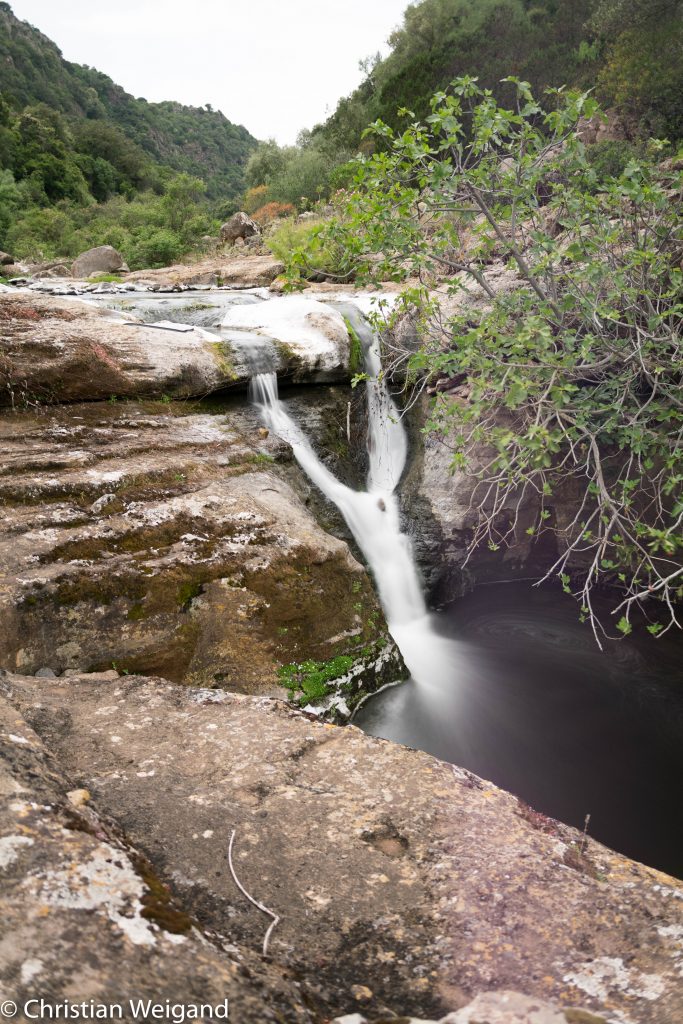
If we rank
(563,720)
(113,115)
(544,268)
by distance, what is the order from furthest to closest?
(113,115) < (563,720) < (544,268)

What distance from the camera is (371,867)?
2518 millimetres

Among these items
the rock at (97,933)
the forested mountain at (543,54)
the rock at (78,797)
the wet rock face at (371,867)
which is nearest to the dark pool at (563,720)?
the wet rock face at (371,867)

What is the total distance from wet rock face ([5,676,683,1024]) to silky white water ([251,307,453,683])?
3.40m

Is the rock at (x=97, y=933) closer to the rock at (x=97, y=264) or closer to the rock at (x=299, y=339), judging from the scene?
the rock at (x=299, y=339)

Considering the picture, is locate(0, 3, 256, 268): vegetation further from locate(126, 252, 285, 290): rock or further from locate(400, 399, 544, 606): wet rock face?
locate(400, 399, 544, 606): wet rock face

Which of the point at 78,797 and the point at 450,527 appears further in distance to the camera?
the point at 450,527

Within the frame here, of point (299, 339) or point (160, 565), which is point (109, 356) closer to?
point (299, 339)

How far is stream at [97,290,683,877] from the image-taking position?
16.8ft

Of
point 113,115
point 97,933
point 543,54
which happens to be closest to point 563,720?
point 97,933

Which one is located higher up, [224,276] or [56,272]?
[56,272]

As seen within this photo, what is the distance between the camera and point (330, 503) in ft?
24.1

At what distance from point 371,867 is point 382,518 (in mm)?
5528

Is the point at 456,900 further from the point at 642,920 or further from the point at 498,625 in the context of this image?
the point at 498,625

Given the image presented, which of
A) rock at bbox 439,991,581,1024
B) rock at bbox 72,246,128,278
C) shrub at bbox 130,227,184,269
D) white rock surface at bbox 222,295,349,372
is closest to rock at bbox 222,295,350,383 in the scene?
white rock surface at bbox 222,295,349,372
